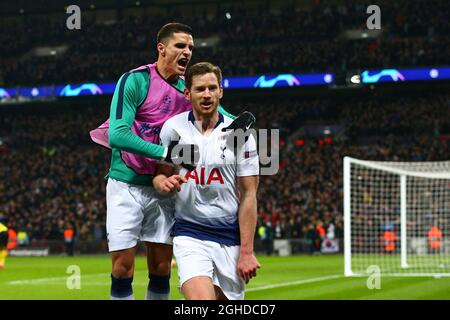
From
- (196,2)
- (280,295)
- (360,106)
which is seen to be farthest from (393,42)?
(280,295)

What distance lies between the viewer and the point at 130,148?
551cm

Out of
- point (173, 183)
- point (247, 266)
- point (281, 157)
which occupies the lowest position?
point (247, 266)

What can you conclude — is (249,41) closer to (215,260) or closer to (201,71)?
(201,71)

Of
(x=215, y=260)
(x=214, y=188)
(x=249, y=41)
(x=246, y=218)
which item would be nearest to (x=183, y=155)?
(x=214, y=188)

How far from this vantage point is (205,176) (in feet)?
17.0

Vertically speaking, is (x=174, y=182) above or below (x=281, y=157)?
below

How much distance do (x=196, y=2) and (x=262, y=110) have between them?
27.9 feet

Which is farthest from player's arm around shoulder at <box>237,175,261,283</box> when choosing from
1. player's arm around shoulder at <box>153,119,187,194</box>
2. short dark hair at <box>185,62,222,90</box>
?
short dark hair at <box>185,62,222,90</box>

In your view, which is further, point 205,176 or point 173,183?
point 205,176

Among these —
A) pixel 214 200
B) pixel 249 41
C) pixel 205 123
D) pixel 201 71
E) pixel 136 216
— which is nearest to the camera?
pixel 201 71

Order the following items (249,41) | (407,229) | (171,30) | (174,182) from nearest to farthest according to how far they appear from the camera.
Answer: (174,182) < (171,30) < (407,229) < (249,41)

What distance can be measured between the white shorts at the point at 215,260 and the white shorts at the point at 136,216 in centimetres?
97

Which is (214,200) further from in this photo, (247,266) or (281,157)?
(281,157)

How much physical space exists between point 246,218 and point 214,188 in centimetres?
27
